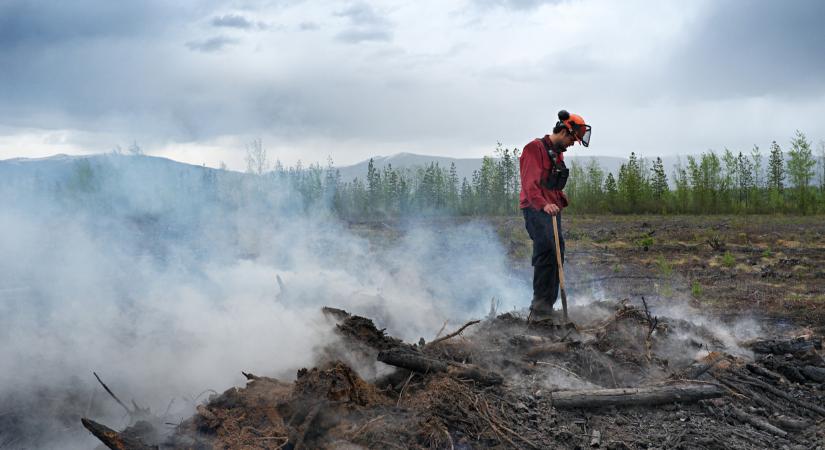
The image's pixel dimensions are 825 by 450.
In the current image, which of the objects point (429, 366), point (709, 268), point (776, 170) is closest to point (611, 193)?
point (776, 170)

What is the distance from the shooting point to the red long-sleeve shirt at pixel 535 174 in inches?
235

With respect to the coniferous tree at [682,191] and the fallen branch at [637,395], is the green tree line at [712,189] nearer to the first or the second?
the coniferous tree at [682,191]

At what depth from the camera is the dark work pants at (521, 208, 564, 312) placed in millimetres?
6055

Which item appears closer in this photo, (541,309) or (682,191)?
(541,309)

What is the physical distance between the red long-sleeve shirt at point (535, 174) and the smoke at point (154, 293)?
177cm

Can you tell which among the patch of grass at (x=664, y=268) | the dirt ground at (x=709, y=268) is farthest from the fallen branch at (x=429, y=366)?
the patch of grass at (x=664, y=268)

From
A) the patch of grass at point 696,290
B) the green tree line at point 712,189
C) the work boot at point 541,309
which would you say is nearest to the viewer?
the work boot at point 541,309

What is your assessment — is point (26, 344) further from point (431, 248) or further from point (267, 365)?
point (431, 248)

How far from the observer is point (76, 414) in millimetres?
3971

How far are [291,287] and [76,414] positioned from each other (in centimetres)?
256

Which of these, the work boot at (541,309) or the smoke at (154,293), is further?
the work boot at (541,309)

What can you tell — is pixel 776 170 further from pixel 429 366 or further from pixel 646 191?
pixel 429 366

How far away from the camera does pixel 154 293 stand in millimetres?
5320

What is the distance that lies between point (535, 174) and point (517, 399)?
276 cm
